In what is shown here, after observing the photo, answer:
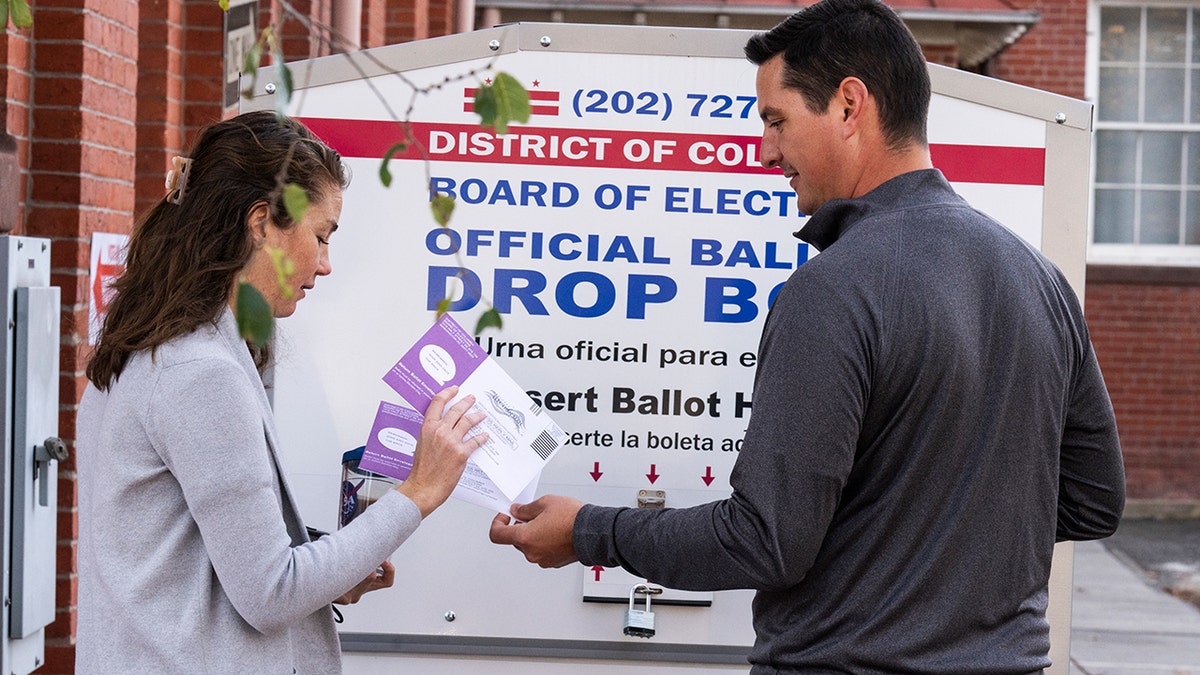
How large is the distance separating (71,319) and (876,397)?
273cm

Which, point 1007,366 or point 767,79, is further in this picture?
point 767,79

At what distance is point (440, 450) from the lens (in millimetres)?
2252

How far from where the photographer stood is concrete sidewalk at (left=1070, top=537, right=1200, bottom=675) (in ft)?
23.0

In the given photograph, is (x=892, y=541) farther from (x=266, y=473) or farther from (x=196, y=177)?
(x=196, y=177)

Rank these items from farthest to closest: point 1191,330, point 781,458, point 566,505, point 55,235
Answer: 1. point 1191,330
2. point 55,235
3. point 566,505
4. point 781,458

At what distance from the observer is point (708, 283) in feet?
9.23

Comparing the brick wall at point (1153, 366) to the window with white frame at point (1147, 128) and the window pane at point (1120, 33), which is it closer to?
the window with white frame at point (1147, 128)

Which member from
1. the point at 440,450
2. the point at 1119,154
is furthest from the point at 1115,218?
the point at 440,450

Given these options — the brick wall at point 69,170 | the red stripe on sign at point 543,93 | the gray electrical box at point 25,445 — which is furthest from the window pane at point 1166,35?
the gray electrical box at point 25,445

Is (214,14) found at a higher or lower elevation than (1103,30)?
lower

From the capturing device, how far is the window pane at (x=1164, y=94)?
11578mm

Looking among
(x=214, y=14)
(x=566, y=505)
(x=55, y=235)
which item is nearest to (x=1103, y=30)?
(x=214, y=14)

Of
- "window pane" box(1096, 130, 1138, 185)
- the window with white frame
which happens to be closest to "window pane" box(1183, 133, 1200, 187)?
the window with white frame

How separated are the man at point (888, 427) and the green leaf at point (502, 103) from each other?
594 millimetres
